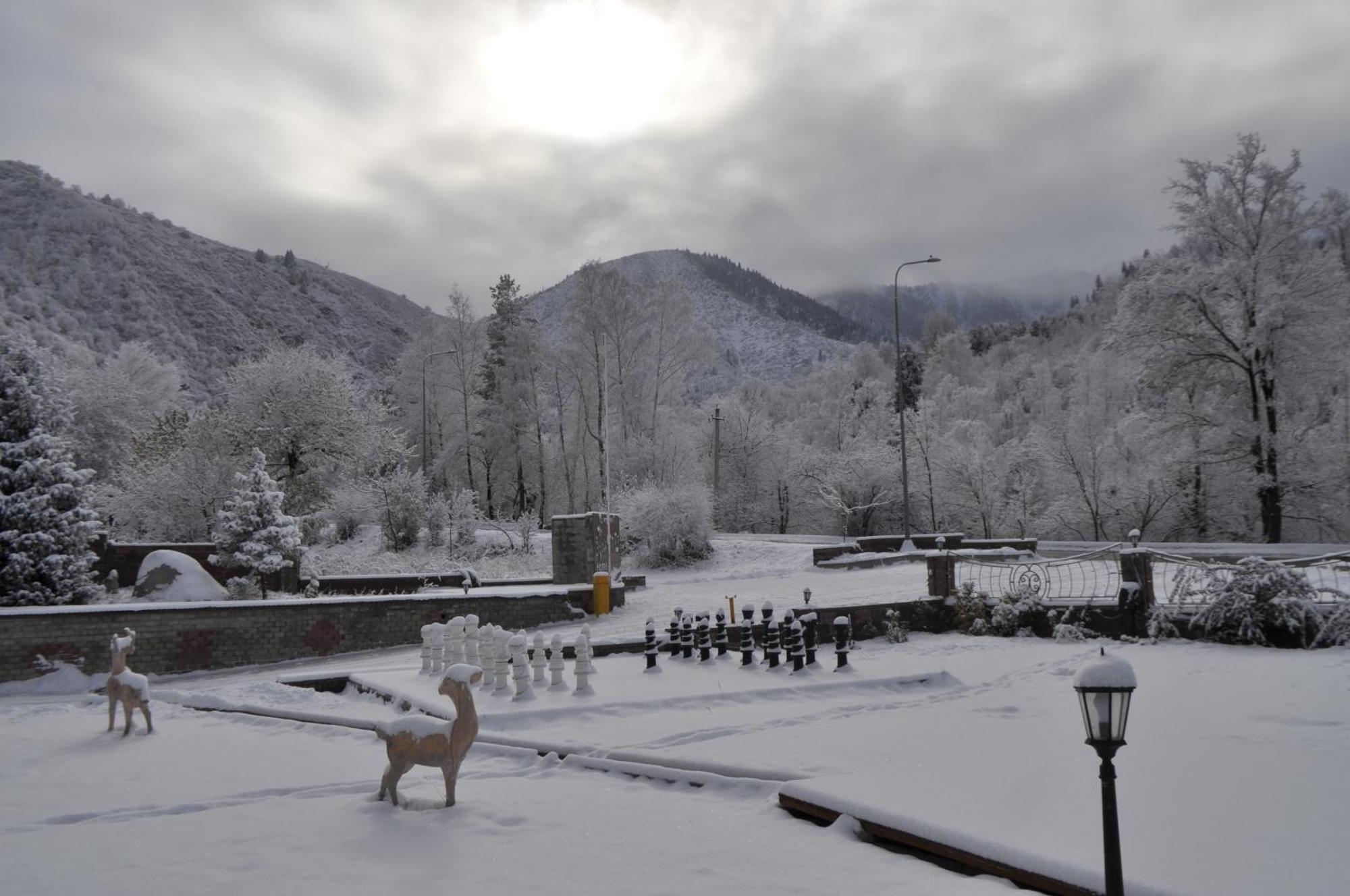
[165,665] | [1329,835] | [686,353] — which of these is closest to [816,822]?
[1329,835]

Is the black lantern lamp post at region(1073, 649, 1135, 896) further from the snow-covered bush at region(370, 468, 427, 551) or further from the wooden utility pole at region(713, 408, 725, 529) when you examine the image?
the wooden utility pole at region(713, 408, 725, 529)

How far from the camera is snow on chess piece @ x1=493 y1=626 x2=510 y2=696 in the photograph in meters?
9.62

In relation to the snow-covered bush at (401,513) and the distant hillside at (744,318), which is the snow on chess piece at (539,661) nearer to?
the snow-covered bush at (401,513)

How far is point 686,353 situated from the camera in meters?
41.5

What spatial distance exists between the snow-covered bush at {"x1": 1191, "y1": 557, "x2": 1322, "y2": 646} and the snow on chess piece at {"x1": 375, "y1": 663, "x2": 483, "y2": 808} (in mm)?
11095

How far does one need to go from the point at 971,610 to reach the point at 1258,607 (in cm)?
403

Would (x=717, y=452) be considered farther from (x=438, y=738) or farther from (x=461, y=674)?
(x=438, y=738)

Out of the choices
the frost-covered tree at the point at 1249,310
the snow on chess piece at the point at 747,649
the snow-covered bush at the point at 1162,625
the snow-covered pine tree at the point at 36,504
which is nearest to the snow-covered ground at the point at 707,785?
the snow on chess piece at the point at 747,649

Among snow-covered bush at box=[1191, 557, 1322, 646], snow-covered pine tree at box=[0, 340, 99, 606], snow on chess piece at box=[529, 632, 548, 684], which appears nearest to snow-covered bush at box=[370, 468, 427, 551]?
snow-covered pine tree at box=[0, 340, 99, 606]

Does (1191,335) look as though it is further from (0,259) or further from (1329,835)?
(0,259)

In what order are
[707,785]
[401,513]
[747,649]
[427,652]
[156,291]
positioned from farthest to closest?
[156,291] → [401,513] → [747,649] → [427,652] → [707,785]

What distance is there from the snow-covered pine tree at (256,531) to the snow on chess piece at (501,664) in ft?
35.0

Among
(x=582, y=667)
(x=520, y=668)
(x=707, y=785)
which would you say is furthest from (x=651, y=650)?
(x=707, y=785)

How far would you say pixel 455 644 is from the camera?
35.6 ft
